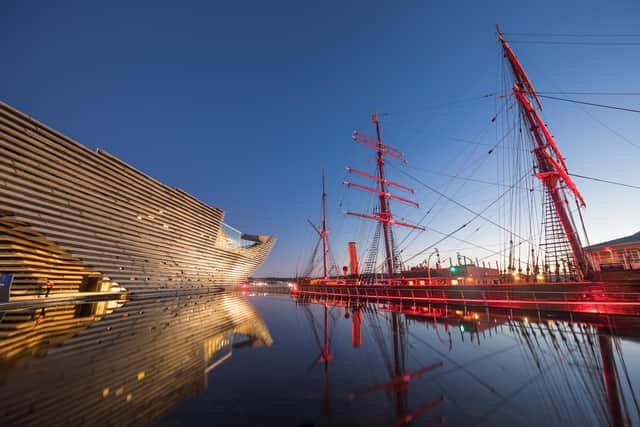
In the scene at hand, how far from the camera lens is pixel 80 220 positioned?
20625mm

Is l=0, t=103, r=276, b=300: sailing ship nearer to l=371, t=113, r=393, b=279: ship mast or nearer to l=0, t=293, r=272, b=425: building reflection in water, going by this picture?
l=0, t=293, r=272, b=425: building reflection in water

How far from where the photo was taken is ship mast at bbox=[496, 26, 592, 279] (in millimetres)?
14711

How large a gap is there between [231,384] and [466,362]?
5.84 metres

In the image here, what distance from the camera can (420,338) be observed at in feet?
29.5

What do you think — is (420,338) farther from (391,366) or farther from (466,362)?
(391,366)

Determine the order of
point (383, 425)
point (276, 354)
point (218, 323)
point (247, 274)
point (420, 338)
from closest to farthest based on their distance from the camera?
point (383, 425) < point (276, 354) < point (420, 338) < point (218, 323) < point (247, 274)

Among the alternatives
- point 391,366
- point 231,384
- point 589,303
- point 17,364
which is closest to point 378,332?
point 391,366

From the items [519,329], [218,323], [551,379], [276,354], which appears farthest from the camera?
[218,323]

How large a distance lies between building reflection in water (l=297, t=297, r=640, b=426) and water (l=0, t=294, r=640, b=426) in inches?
1.4

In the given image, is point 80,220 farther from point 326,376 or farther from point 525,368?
point 525,368

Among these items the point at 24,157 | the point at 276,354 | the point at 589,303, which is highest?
the point at 24,157

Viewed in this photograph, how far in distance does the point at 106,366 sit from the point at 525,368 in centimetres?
1043

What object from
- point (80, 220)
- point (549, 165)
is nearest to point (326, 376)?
point (549, 165)

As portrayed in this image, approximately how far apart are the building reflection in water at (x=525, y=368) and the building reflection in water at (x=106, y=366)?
10.3 feet
